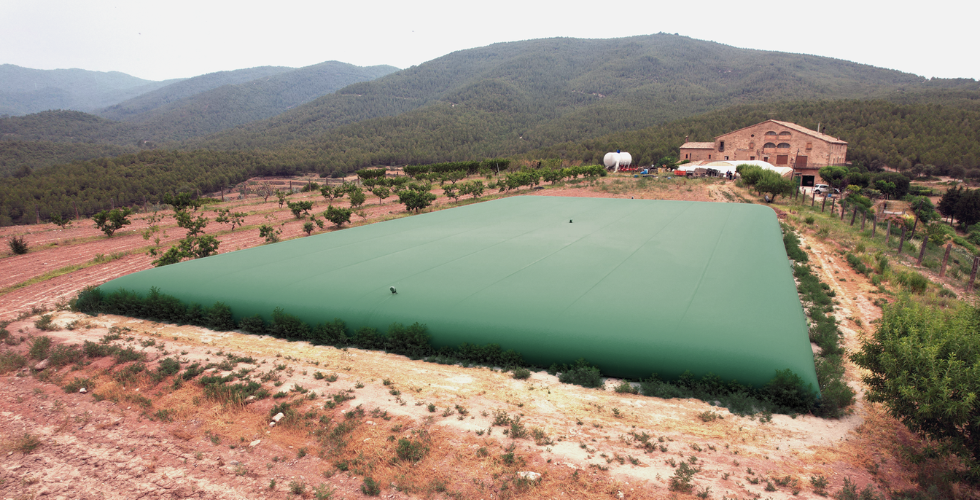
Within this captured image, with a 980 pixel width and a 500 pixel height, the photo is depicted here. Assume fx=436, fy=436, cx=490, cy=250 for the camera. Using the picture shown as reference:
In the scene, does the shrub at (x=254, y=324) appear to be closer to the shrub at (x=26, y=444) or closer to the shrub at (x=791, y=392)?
the shrub at (x=26, y=444)

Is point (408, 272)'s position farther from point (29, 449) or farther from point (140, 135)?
point (140, 135)

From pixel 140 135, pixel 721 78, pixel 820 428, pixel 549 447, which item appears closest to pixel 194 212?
pixel 549 447

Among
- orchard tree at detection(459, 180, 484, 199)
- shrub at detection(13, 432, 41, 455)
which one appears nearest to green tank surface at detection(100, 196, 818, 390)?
shrub at detection(13, 432, 41, 455)

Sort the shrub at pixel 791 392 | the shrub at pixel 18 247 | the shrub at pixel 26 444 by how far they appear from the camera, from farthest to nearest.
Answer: the shrub at pixel 18 247
the shrub at pixel 791 392
the shrub at pixel 26 444

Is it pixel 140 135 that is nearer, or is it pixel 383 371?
pixel 383 371

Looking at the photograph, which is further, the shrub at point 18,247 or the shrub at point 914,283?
the shrub at point 18,247

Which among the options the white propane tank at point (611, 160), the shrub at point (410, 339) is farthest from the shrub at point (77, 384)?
the white propane tank at point (611, 160)

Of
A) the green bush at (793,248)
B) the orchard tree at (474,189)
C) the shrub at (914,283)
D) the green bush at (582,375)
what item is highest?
the orchard tree at (474,189)

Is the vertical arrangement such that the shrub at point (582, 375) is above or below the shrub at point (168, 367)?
below
